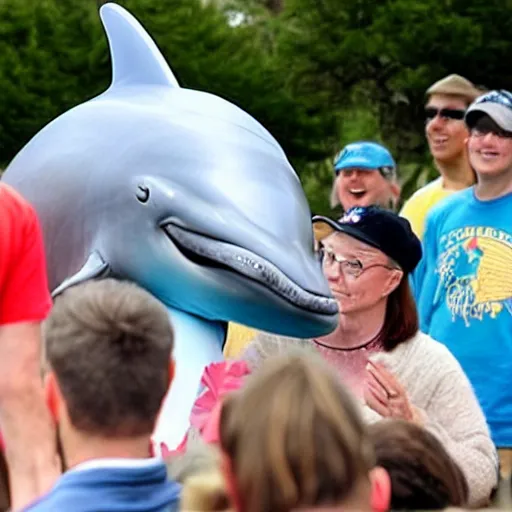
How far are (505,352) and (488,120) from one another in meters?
0.95

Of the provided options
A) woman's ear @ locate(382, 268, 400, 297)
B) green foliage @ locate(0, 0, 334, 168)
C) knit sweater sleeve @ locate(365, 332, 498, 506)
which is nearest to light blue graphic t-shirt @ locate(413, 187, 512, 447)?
woman's ear @ locate(382, 268, 400, 297)

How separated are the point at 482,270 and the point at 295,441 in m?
3.34

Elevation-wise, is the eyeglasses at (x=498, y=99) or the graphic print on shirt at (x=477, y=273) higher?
the eyeglasses at (x=498, y=99)

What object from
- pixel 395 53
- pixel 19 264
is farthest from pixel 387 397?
pixel 395 53

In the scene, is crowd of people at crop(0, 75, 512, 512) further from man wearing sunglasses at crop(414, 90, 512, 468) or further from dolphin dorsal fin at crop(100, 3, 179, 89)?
dolphin dorsal fin at crop(100, 3, 179, 89)

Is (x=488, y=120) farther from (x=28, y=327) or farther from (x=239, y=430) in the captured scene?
(x=239, y=430)

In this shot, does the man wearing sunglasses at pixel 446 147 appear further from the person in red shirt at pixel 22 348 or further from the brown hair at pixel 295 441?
the brown hair at pixel 295 441

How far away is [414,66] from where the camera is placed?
1348cm

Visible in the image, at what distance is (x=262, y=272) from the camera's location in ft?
13.8

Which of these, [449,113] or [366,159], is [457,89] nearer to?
[449,113]

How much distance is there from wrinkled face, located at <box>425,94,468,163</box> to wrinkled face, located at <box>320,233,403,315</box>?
225cm

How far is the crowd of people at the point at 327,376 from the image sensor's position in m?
2.05

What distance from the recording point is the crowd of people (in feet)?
6.73

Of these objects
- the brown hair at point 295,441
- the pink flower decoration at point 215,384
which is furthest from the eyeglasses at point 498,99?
the brown hair at point 295,441
